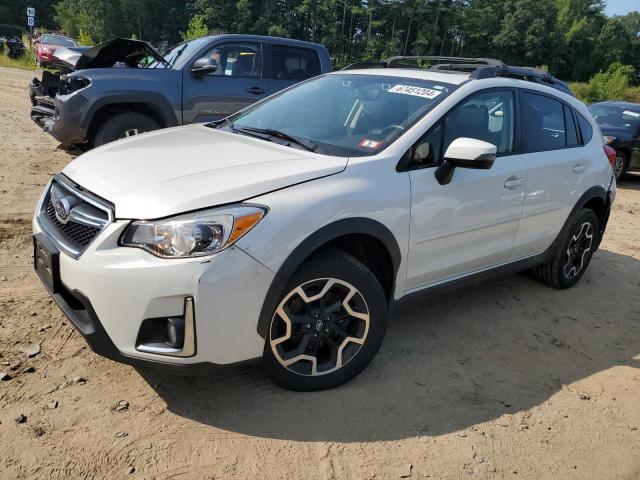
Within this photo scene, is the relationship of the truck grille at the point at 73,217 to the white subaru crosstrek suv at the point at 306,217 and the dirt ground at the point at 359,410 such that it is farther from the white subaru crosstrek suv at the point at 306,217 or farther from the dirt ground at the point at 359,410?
the dirt ground at the point at 359,410

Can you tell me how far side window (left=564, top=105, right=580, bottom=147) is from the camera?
432 centimetres

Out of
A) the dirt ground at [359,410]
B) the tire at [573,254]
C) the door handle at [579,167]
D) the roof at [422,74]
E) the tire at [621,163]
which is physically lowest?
the tire at [621,163]

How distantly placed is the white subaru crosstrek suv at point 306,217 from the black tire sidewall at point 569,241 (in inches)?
11.7

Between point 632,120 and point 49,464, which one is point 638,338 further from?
point 632,120

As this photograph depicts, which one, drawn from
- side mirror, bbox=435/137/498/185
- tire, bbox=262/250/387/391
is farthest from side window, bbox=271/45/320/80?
tire, bbox=262/250/387/391

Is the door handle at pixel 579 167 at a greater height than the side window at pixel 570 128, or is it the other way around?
the side window at pixel 570 128

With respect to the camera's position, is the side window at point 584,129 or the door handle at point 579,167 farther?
the side window at point 584,129

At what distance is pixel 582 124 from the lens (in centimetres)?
452

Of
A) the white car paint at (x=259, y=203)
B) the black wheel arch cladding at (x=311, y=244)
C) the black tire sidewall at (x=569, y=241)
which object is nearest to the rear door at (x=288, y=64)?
the white car paint at (x=259, y=203)

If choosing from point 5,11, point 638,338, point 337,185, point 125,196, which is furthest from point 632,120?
point 5,11

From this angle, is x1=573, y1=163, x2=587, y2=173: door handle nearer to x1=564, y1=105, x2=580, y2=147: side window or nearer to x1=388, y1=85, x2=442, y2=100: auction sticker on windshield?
x1=564, y1=105, x2=580, y2=147: side window

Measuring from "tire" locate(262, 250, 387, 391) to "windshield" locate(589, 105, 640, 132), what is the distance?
9.98 m

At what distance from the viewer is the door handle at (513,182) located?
359 centimetres

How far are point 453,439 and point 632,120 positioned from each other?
10.6m
